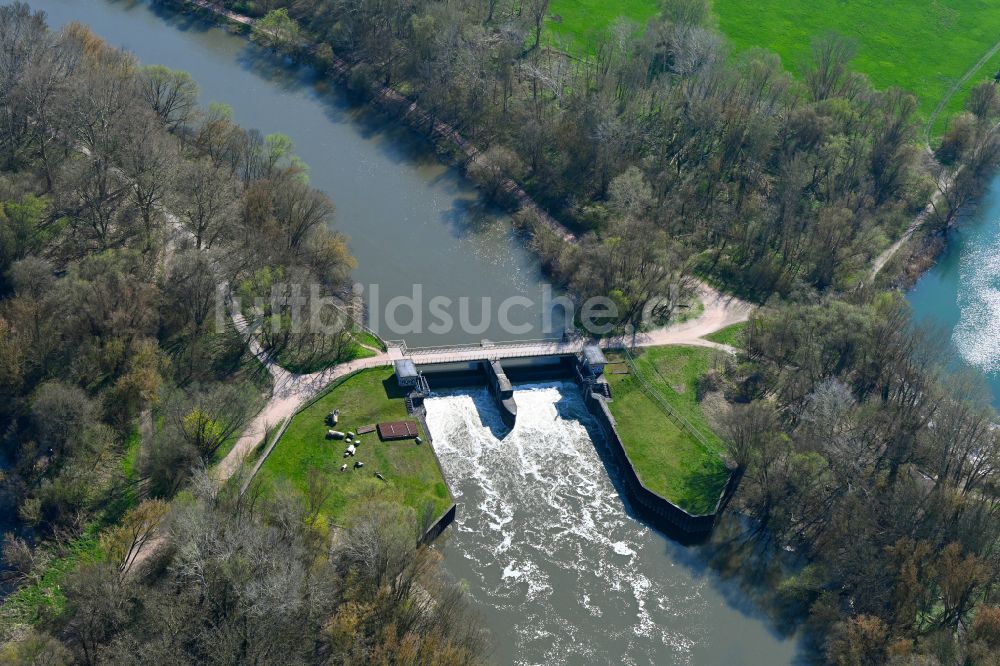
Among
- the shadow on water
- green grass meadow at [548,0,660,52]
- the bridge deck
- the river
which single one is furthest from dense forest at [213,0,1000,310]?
the shadow on water

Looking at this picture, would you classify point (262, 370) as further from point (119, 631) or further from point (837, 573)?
point (837, 573)

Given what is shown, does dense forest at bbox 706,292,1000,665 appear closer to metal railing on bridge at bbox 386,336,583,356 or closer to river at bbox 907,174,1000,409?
river at bbox 907,174,1000,409

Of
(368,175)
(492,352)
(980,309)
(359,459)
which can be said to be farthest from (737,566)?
(368,175)

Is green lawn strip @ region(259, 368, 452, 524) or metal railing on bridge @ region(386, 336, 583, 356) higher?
metal railing on bridge @ region(386, 336, 583, 356)

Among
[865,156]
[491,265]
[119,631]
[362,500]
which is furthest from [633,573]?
[865,156]

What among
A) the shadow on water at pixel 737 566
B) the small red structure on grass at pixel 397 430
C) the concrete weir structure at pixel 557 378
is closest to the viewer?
the shadow on water at pixel 737 566

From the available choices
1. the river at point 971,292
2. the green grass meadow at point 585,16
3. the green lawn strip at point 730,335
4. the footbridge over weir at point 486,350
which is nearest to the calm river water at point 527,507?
the footbridge over weir at point 486,350

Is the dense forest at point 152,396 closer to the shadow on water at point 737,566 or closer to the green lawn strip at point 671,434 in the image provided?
the shadow on water at point 737,566
